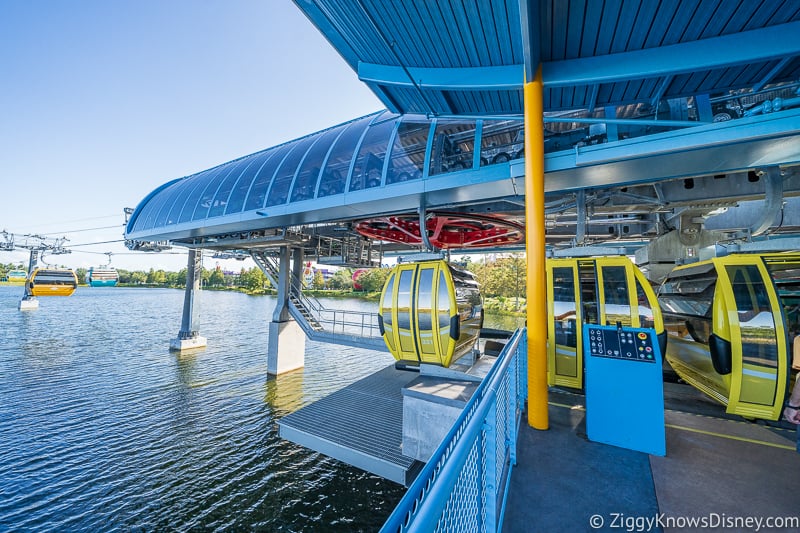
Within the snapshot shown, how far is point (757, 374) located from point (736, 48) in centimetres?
454

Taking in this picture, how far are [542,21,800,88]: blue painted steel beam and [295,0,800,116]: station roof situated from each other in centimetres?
1

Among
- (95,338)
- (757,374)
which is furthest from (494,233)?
(95,338)

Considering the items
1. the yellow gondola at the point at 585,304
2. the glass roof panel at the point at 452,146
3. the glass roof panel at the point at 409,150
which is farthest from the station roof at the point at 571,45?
the yellow gondola at the point at 585,304

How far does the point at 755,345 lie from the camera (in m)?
3.47

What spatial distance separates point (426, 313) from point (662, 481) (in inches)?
152

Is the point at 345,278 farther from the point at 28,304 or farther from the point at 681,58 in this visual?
the point at 681,58

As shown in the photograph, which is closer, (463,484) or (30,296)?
(463,484)

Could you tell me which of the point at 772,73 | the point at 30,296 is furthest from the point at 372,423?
the point at 30,296

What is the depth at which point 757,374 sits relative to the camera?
3441 mm

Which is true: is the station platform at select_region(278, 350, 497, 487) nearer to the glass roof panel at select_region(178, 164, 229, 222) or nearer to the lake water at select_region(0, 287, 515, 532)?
the lake water at select_region(0, 287, 515, 532)

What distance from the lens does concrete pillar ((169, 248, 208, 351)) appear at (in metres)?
20.0

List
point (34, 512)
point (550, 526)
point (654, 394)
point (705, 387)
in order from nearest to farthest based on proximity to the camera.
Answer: point (550, 526) < point (654, 394) < point (705, 387) < point (34, 512)

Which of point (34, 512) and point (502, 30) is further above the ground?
point (502, 30)

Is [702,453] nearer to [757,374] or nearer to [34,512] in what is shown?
[757,374]
